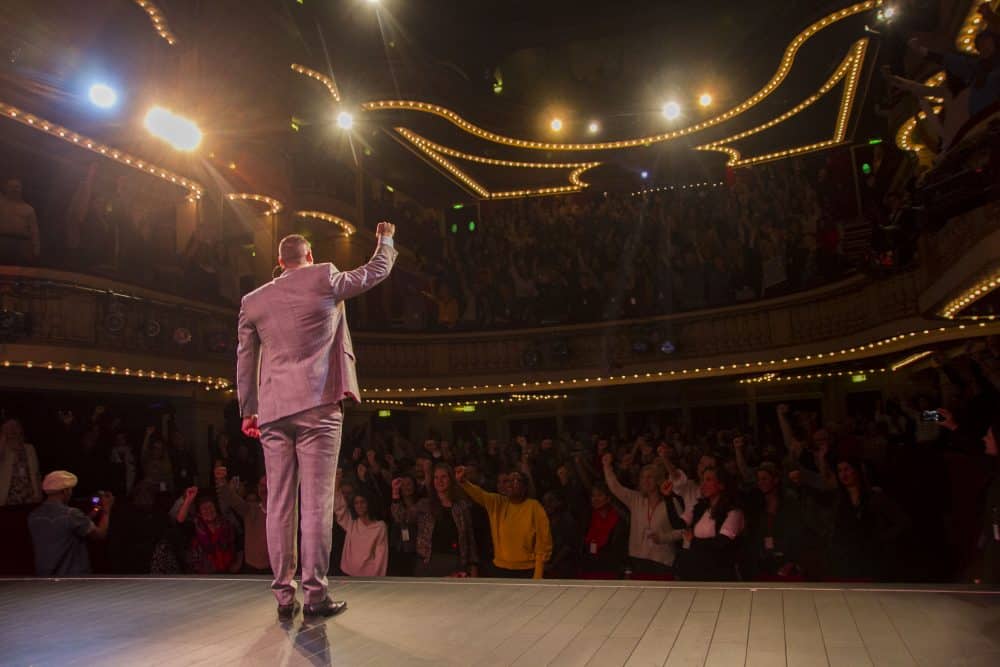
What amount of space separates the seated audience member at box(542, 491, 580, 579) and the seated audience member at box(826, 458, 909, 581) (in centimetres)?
193

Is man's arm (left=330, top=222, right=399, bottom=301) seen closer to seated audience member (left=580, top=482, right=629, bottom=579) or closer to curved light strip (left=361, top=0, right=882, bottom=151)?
seated audience member (left=580, top=482, right=629, bottom=579)

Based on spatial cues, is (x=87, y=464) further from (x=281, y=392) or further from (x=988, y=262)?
(x=988, y=262)

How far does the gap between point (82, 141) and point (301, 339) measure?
28.0 ft

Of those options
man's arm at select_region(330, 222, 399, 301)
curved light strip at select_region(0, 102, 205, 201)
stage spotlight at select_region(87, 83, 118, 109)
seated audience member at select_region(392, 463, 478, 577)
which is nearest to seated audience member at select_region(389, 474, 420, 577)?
seated audience member at select_region(392, 463, 478, 577)

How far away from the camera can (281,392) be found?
122 inches

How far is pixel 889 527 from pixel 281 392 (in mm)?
4344

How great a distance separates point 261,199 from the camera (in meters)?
11.4

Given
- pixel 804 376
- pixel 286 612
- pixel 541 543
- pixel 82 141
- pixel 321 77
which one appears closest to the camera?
pixel 286 612

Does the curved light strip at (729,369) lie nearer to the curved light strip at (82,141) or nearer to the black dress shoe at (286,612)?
the curved light strip at (82,141)

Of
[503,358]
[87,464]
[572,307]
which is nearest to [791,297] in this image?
[572,307]

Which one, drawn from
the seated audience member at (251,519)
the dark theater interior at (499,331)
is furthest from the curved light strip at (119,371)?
the seated audience member at (251,519)

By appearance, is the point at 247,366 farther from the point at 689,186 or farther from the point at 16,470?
the point at 689,186

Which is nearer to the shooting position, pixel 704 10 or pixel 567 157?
pixel 704 10

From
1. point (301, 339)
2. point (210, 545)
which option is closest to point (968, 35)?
point (301, 339)
